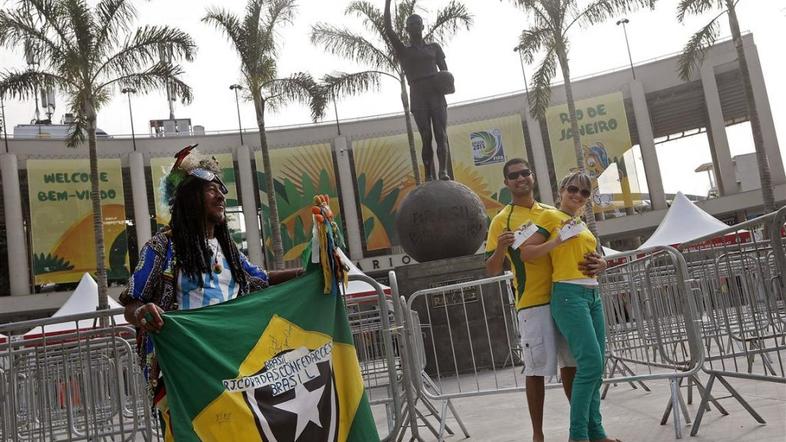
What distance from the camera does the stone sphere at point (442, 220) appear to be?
10469 millimetres

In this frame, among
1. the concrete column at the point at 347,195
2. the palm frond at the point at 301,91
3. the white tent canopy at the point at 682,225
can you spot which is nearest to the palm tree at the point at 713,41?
the white tent canopy at the point at 682,225

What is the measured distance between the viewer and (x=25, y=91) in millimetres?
19438

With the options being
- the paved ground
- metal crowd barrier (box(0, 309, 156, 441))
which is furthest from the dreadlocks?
the paved ground

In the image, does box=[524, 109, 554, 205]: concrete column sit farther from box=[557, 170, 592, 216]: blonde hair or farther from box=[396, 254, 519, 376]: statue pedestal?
box=[557, 170, 592, 216]: blonde hair

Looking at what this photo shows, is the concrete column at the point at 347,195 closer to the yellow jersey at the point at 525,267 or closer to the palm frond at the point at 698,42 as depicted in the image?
the palm frond at the point at 698,42

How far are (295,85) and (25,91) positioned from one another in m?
8.20

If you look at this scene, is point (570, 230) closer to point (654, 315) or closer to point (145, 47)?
point (654, 315)

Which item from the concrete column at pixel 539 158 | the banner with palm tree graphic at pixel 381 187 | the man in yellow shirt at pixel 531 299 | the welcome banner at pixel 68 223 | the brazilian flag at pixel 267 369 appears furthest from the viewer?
the concrete column at pixel 539 158

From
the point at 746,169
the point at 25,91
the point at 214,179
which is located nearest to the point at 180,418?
the point at 214,179

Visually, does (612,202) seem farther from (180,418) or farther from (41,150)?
(180,418)

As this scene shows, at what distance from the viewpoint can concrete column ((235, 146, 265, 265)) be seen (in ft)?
117

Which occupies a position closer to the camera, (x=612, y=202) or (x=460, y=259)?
(x=460, y=259)

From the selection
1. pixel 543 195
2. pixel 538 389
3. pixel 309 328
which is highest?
pixel 543 195

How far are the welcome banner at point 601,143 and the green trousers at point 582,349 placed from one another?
29688 mm
